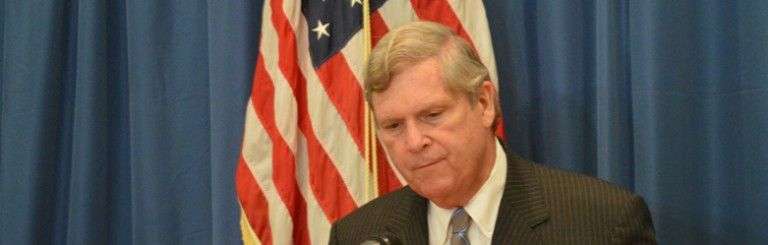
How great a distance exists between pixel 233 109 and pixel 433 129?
1086 millimetres

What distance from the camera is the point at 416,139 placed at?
6.02ft

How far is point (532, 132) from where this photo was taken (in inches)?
101

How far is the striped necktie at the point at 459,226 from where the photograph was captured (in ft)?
6.25

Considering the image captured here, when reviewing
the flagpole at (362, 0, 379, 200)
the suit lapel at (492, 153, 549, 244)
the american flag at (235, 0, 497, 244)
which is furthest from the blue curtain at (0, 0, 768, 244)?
the suit lapel at (492, 153, 549, 244)

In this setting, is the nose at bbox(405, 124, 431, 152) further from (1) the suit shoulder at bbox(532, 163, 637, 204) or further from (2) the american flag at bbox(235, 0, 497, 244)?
(2) the american flag at bbox(235, 0, 497, 244)

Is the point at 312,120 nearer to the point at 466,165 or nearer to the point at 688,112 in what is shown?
the point at 466,165

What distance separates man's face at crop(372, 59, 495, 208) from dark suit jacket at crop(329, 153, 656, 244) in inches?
4.3

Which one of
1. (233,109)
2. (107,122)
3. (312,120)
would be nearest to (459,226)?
(312,120)

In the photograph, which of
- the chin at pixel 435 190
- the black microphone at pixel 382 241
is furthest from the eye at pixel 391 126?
the black microphone at pixel 382 241

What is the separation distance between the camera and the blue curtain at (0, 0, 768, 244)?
2273 mm

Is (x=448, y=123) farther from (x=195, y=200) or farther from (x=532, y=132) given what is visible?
(x=195, y=200)

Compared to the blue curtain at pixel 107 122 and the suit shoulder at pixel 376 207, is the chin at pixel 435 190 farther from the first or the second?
the blue curtain at pixel 107 122

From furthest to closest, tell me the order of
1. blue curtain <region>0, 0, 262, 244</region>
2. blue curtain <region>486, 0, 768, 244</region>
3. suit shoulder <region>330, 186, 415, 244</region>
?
blue curtain <region>0, 0, 262, 244</region> → blue curtain <region>486, 0, 768, 244</region> → suit shoulder <region>330, 186, 415, 244</region>

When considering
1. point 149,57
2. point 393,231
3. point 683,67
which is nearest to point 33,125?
point 149,57
